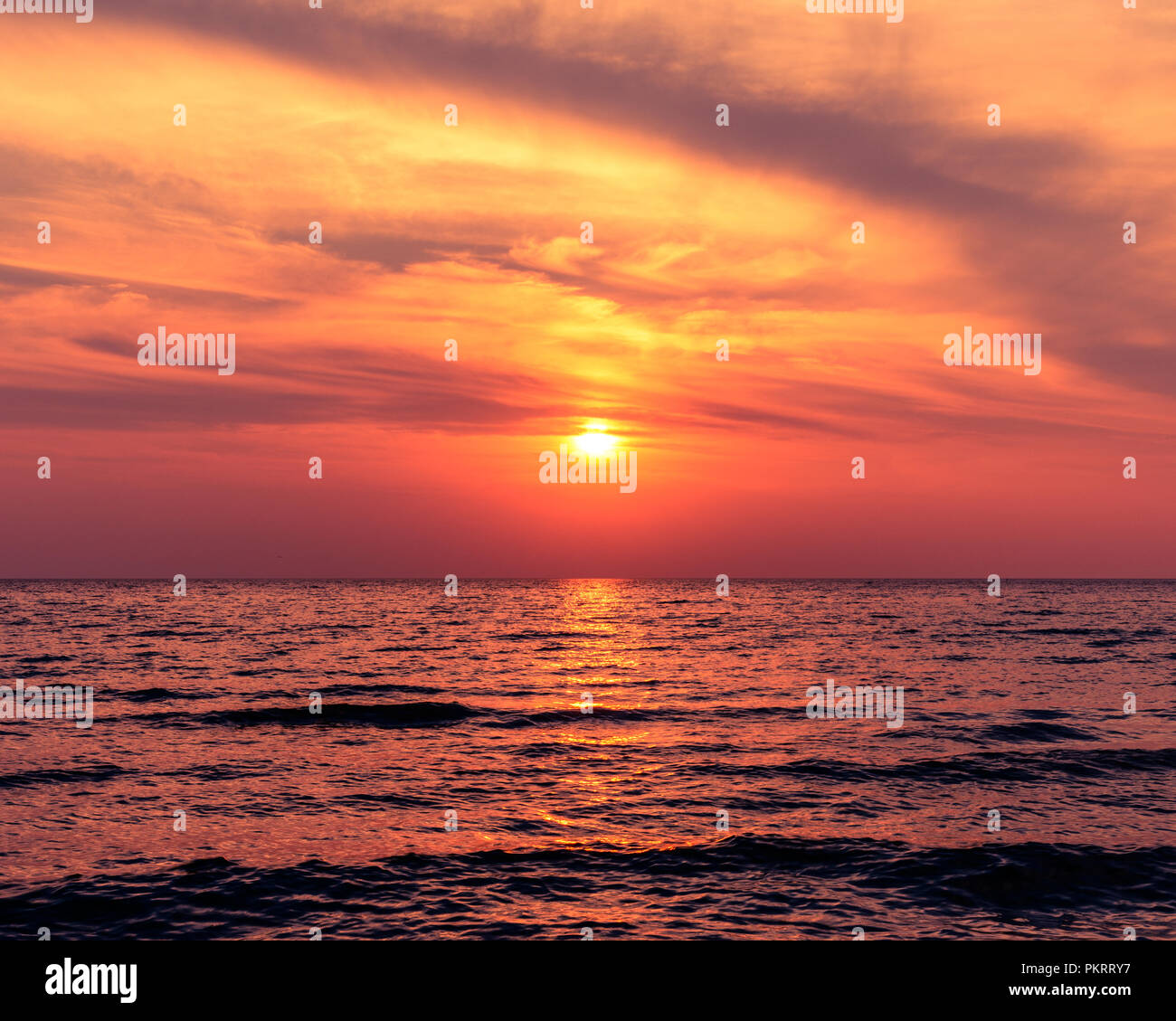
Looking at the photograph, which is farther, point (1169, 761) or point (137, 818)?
point (1169, 761)

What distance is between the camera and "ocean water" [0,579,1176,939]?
13883 mm

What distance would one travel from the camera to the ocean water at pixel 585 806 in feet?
45.5

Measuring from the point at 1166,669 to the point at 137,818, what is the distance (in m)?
50.4

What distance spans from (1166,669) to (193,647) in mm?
59205

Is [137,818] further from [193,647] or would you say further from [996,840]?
[193,647]

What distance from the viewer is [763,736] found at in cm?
2848

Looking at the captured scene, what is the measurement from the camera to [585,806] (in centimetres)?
1995
